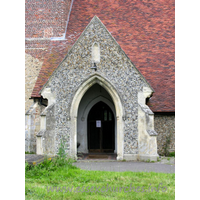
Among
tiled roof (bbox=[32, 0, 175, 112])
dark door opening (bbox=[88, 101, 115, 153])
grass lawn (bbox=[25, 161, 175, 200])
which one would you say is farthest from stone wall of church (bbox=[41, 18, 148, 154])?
grass lawn (bbox=[25, 161, 175, 200])

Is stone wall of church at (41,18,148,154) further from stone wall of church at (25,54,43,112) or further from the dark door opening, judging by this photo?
stone wall of church at (25,54,43,112)

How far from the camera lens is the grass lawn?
5.14 m

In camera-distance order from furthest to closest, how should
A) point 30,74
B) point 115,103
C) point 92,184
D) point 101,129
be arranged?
point 30,74 → point 101,129 → point 115,103 → point 92,184

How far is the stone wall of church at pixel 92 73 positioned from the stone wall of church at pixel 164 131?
94.6 inches

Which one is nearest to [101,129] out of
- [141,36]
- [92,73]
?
[92,73]

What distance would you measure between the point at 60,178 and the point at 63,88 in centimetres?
495

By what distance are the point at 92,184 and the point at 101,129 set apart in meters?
7.47

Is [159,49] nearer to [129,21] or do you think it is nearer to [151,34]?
[151,34]

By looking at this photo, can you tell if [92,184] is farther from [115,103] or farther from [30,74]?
[30,74]

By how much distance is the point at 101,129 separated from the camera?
43.8ft

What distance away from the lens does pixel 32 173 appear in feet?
21.8

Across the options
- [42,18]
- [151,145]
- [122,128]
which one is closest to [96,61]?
[122,128]

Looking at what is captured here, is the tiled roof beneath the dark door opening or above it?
above

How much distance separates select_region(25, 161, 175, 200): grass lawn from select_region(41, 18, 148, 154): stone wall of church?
3.55 metres
